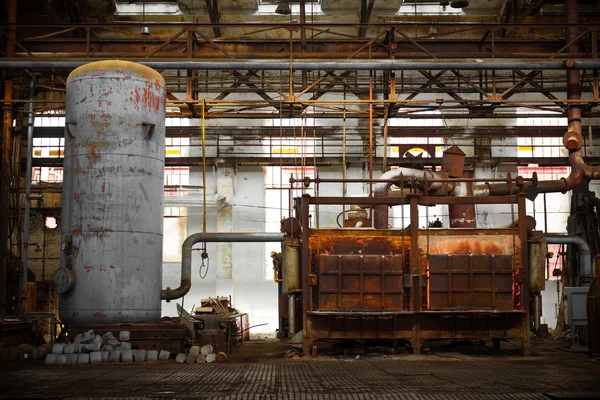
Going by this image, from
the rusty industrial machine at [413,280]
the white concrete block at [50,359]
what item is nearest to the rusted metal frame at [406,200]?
the rusty industrial machine at [413,280]

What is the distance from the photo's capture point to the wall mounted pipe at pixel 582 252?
19.0m

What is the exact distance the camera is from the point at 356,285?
13.4 meters

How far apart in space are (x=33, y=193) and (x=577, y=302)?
60.0 ft

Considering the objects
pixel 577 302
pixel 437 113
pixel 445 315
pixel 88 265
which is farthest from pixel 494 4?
pixel 88 265

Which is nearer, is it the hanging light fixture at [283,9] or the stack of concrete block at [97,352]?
the stack of concrete block at [97,352]

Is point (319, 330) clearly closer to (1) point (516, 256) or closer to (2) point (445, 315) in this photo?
(2) point (445, 315)

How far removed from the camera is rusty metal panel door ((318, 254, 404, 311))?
43.9ft

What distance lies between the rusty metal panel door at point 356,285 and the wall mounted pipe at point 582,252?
759 cm

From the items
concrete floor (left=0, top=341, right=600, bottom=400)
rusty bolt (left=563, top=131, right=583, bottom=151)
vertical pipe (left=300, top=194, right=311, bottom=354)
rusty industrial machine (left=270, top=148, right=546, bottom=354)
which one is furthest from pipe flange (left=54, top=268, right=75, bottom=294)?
rusty bolt (left=563, top=131, right=583, bottom=151)

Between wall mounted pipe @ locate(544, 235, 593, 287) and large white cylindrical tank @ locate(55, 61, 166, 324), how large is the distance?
11257mm

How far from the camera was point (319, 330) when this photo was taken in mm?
13438

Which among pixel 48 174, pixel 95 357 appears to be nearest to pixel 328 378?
pixel 95 357

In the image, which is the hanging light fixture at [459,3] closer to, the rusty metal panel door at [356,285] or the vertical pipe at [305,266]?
the vertical pipe at [305,266]

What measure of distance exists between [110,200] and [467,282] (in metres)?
7.05
